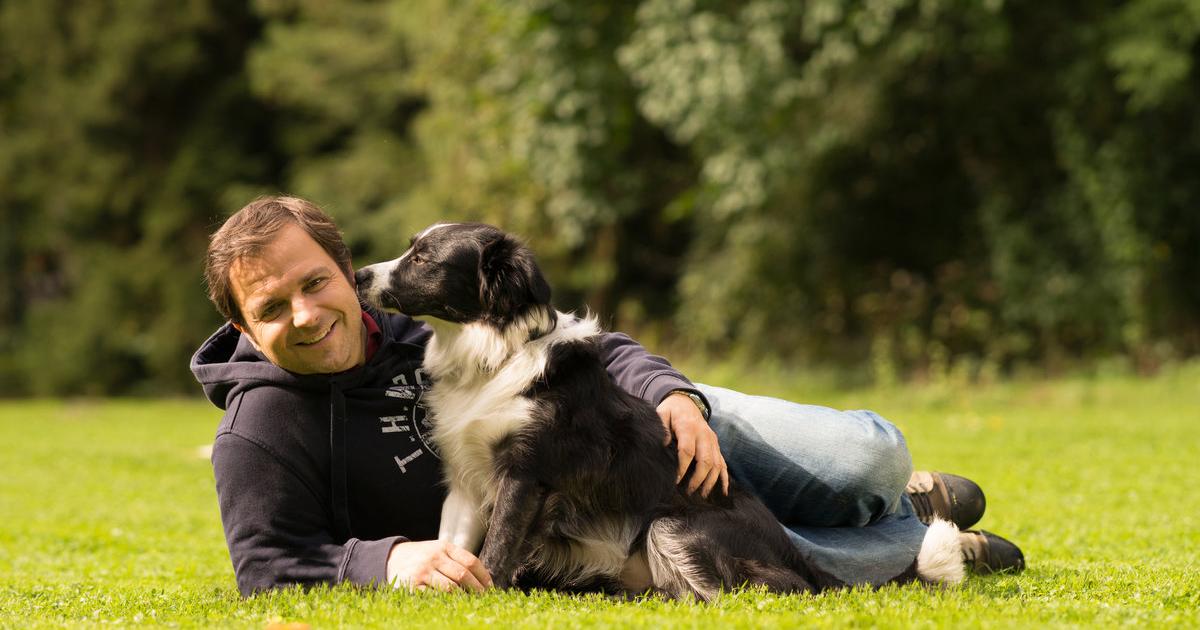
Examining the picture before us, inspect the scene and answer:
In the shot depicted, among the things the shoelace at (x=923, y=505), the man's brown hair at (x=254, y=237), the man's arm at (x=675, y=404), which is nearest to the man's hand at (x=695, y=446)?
the man's arm at (x=675, y=404)

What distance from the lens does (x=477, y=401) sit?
394 centimetres

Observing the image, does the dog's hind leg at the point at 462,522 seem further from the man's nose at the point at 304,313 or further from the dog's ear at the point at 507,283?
the man's nose at the point at 304,313

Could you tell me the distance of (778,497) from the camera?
442 centimetres

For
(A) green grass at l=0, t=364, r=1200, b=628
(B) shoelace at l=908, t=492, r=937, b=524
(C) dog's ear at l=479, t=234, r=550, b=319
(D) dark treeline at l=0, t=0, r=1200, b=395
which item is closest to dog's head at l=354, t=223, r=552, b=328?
(C) dog's ear at l=479, t=234, r=550, b=319

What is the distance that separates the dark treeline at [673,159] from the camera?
1516cm

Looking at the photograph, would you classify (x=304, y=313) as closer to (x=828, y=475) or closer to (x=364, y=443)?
(x=364, y=443)

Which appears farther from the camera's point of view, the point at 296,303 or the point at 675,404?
the point at 675,404

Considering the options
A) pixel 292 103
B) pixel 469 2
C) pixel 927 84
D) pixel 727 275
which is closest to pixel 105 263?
pixel 292 103

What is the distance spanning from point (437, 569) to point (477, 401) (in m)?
0.55

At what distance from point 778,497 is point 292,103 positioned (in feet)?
75.5

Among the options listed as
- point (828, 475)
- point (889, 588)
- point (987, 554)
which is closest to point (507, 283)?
point (828, 475)

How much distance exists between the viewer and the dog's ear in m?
4.02

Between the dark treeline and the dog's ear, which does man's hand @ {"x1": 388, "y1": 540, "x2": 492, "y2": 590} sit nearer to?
the dog's ear

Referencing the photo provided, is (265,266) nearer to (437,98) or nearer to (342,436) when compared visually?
(342,436)
